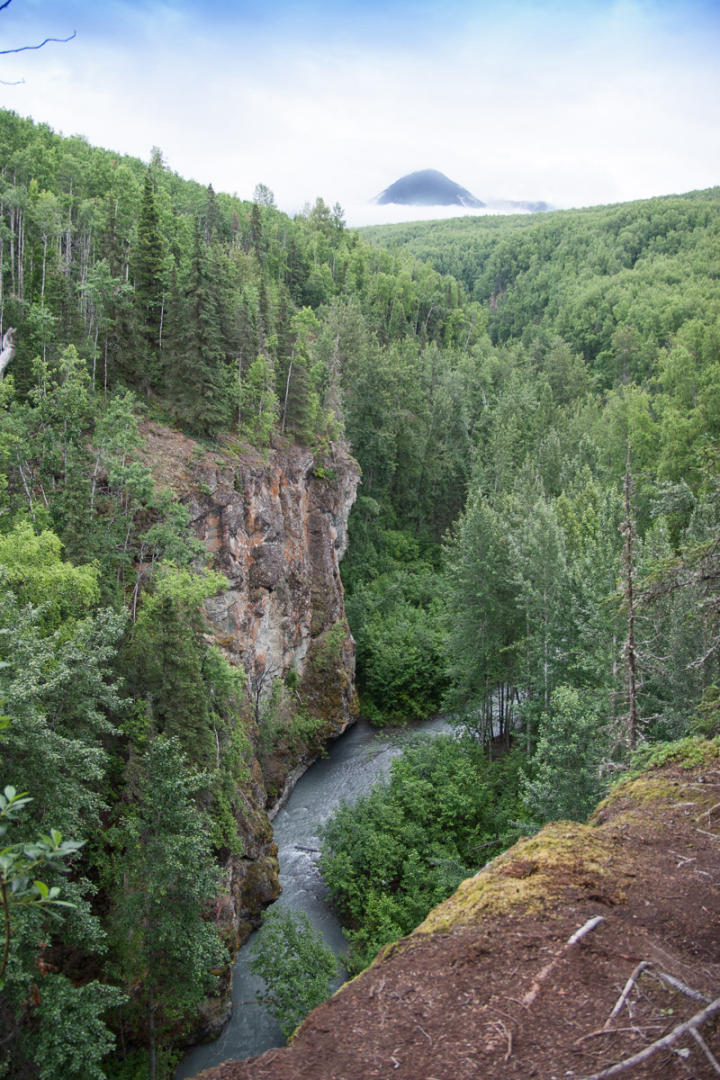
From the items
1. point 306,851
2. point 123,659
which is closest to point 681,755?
point 123,659

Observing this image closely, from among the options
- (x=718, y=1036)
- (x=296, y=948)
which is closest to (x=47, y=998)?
(x=296, y=948)

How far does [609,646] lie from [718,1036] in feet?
52.6

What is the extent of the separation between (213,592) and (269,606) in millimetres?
9531

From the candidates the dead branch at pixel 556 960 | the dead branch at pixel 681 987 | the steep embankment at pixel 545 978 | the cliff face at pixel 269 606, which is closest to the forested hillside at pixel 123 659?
the cliff face at pixel 269 606

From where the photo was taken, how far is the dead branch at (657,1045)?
505 cm

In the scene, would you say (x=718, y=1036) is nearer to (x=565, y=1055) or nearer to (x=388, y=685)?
(x=565, y=1055)

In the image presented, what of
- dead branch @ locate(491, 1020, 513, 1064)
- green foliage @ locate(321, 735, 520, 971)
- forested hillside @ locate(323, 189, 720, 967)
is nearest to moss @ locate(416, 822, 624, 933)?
dead branch @ locate(491, 1020, 513, 1064)

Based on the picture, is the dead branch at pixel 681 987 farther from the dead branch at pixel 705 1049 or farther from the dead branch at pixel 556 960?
the dead branch at pixel 556 960

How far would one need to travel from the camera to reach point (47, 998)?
12164 millimetres

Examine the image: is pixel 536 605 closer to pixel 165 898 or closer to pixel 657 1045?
pixel 165 898

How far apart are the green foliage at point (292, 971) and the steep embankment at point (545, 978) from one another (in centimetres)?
1057

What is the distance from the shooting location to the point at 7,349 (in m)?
26.7

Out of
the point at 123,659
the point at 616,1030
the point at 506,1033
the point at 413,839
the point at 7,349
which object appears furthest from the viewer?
the point at 7,349

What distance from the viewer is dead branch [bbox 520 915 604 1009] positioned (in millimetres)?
6094
